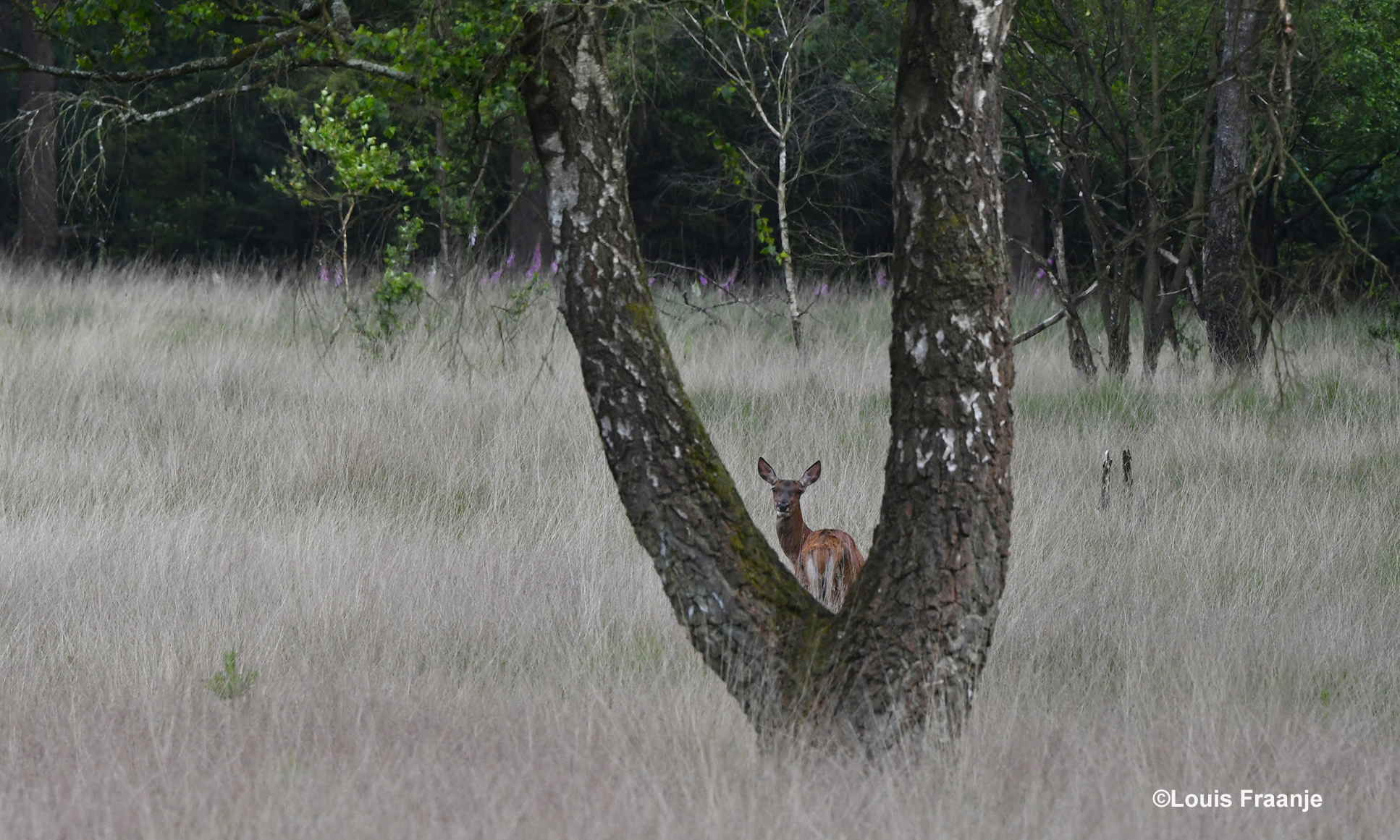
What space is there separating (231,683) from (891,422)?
2.09 m

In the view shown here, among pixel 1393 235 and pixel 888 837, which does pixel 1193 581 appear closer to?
pixel 888 837

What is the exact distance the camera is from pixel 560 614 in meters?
4.75

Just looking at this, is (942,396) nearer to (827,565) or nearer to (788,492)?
(827,565)

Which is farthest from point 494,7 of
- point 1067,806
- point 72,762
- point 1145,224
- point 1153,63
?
point 1145,224

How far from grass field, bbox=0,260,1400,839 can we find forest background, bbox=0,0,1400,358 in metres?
1.10

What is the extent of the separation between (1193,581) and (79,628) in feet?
14.0

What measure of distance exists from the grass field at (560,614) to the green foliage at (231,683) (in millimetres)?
56

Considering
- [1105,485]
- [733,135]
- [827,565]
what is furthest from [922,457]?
[733,135]

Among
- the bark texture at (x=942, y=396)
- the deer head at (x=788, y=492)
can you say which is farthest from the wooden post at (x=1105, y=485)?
the bark texture at (x=942, y=396)

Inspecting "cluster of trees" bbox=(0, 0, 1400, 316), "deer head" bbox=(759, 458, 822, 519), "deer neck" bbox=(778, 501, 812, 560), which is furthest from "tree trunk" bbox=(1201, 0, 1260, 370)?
"deer neck" bbox=(778, 501, 812, 560)

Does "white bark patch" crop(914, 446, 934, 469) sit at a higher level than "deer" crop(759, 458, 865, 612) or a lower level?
higher

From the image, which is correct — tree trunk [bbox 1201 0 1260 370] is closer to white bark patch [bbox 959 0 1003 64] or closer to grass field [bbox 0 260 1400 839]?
grass field [bbox 0 260 1400 839]

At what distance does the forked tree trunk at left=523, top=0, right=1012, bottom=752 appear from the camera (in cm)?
303

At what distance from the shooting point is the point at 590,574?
529cm
